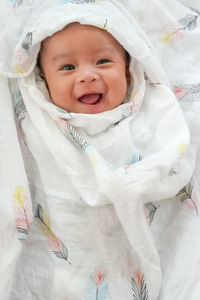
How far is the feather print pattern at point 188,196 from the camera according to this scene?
1083 millimetres

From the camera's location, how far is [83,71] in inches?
41.6

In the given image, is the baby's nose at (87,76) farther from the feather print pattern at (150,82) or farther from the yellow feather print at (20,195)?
the yellow feather print at (20,195)

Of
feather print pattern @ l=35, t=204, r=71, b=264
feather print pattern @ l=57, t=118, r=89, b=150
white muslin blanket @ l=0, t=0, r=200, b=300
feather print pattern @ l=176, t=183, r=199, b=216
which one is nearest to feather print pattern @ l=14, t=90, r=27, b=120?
white muslin blanket @ l=0, t=0, r=200, b=300

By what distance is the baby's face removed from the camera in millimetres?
1056

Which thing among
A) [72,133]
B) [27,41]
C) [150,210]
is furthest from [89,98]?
[150,210]

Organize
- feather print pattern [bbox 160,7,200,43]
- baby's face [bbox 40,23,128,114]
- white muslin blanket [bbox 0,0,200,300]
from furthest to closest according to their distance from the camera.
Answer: feather print pattern [bbox 160,7,200,43]
baby's face [bbox 40,23,128,114]
white muslin blanket [bbox 0,0,200,300]

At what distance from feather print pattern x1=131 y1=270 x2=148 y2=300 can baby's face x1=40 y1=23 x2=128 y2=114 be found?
0.41 meters

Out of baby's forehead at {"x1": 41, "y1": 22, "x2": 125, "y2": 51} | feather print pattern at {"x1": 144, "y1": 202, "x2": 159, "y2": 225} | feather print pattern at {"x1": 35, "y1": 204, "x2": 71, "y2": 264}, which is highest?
baby's forehead at {"x1": 41, "y1": 22, "x2": 125, "y2": 51}

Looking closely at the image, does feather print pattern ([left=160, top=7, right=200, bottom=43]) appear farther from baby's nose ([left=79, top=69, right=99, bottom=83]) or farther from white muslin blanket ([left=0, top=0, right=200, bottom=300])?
baby's nose ([left=79, top=69, right=99, bottom=83])

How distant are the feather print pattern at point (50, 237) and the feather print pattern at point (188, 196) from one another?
33 centimetres

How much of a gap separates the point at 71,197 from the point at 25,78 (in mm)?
342

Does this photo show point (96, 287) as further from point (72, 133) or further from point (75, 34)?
point (75, 34)

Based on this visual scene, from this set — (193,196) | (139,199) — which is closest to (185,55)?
(193,196)

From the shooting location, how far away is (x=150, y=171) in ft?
3.00
